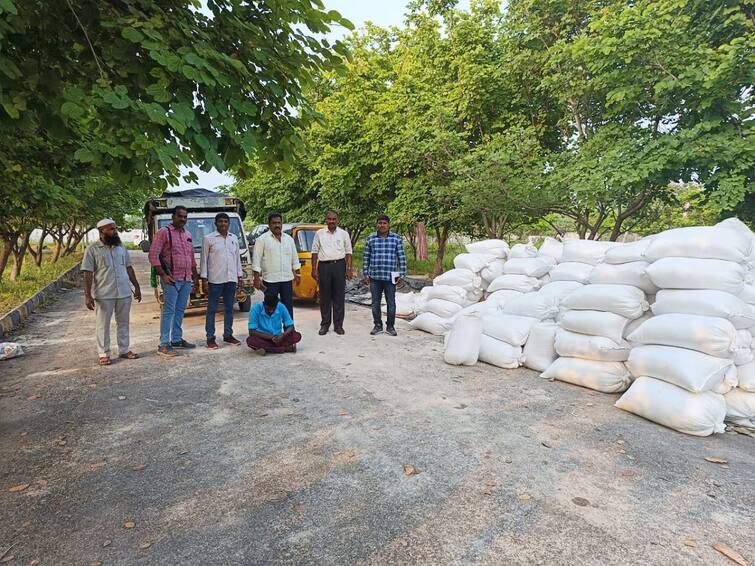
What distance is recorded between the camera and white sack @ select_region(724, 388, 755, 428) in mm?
3336

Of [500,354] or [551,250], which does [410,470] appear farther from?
[551,250]

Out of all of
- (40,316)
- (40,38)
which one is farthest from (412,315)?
(40,316)

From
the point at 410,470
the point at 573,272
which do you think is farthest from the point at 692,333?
the point at 410,470

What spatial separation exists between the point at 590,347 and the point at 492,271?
290 cm

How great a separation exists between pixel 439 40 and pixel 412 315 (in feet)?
25.8

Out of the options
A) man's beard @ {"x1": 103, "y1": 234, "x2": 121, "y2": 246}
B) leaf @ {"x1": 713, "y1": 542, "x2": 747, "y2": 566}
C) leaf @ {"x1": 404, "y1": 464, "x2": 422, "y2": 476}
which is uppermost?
man's beard @ {"x1": 103, "y1": 234, "x2": 121, "y2": 246}

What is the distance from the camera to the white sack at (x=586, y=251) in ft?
17.5

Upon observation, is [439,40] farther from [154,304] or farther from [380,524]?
[380,524]

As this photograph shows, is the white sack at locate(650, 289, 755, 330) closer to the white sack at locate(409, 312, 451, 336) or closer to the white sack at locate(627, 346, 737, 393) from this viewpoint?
the white sack at locate(627, 346, 737, 393)

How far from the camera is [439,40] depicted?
11.3 metres

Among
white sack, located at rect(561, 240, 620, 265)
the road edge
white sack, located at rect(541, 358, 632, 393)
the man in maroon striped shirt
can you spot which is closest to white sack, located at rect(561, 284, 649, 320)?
white sack, located at rect(541, 358, 632, 393)

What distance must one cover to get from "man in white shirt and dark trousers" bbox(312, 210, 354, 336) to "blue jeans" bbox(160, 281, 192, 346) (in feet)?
6.11

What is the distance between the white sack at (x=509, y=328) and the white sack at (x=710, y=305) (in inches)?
55.1

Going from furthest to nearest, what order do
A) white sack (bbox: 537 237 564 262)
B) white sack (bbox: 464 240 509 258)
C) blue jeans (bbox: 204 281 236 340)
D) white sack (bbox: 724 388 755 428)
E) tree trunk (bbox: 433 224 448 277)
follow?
tree trunk (bbox: 433 224 448 277) → white sack (bbox: 464 240 509 258) → white sack (bbox: 537 237 564 262) → blue jeans (bbox: 204 281 236 340) → white sack (bbox: 724 388 755 428)
